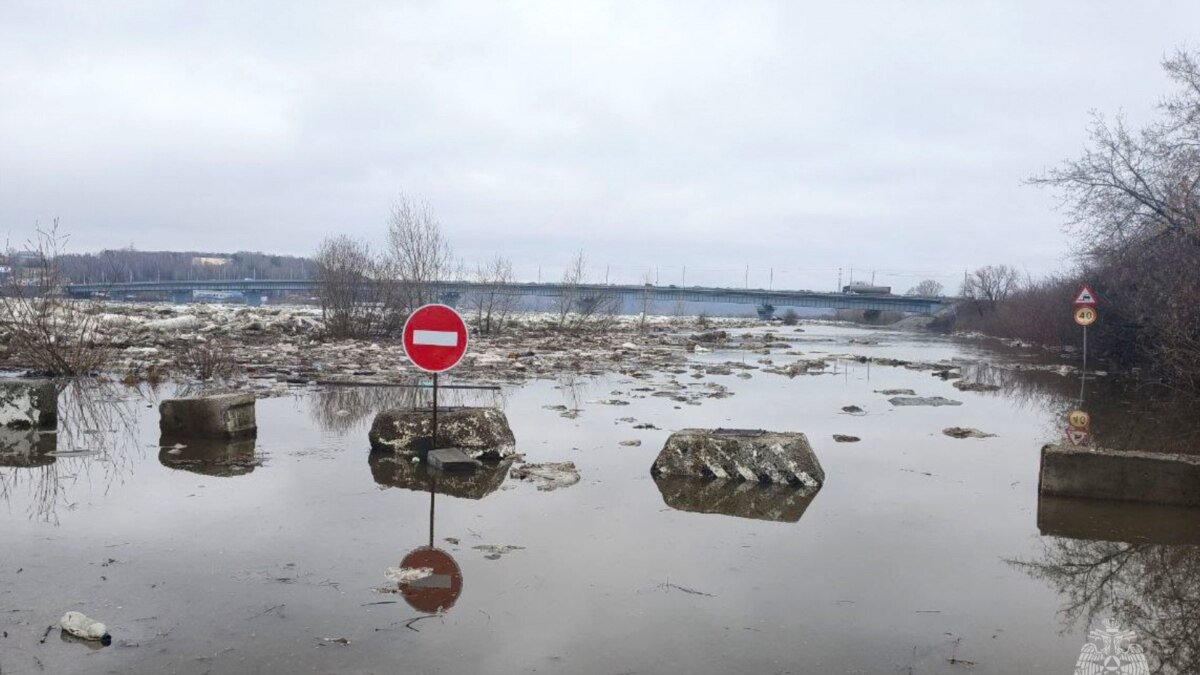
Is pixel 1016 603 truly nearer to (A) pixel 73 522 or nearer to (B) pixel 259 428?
(A) pixel 73 522

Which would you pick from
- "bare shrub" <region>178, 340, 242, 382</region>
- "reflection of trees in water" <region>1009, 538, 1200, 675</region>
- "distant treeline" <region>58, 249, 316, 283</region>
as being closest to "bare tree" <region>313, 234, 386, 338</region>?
"bare shrub" <region>178, 340, 242, 382</region>

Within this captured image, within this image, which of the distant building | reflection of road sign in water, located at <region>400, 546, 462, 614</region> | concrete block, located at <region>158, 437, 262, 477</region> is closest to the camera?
reflection of road sign in water, located at <region>400, 546, 462, 614</region>

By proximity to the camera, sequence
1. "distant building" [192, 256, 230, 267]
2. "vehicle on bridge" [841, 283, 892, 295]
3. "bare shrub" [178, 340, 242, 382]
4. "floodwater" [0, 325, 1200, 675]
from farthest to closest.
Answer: "distant building" [192, 256, 230, 267] < "vehicle on bridge" [841, 283, 892, 295] < "bare shrub" [178, 340, 242, 382] < "floodwater" [0, 325, 1200, 675]

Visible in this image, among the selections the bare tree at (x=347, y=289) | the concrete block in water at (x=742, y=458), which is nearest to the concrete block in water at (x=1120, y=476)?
the concrete block in water at (x=742, y=458)

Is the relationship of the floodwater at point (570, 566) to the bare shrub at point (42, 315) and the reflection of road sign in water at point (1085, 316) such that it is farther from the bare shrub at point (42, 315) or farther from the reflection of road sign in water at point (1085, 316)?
the reflection of road sign in water at point (1085, 316)

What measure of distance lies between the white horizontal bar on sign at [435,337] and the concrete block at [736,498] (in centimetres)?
260

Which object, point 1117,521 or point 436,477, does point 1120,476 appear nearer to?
point 1117,521

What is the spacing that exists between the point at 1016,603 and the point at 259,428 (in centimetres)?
847

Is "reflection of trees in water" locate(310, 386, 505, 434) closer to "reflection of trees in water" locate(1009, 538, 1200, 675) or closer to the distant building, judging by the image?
"reflection of trees in water" locate(1009, 538, 1200, 675)

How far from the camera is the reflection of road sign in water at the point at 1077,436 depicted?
10.1 meters

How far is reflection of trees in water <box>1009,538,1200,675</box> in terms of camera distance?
390 cm

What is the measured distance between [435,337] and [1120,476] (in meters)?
6.55

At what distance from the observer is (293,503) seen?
6.16 m

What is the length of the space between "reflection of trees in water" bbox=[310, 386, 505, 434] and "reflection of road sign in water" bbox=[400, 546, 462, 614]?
5.11m
